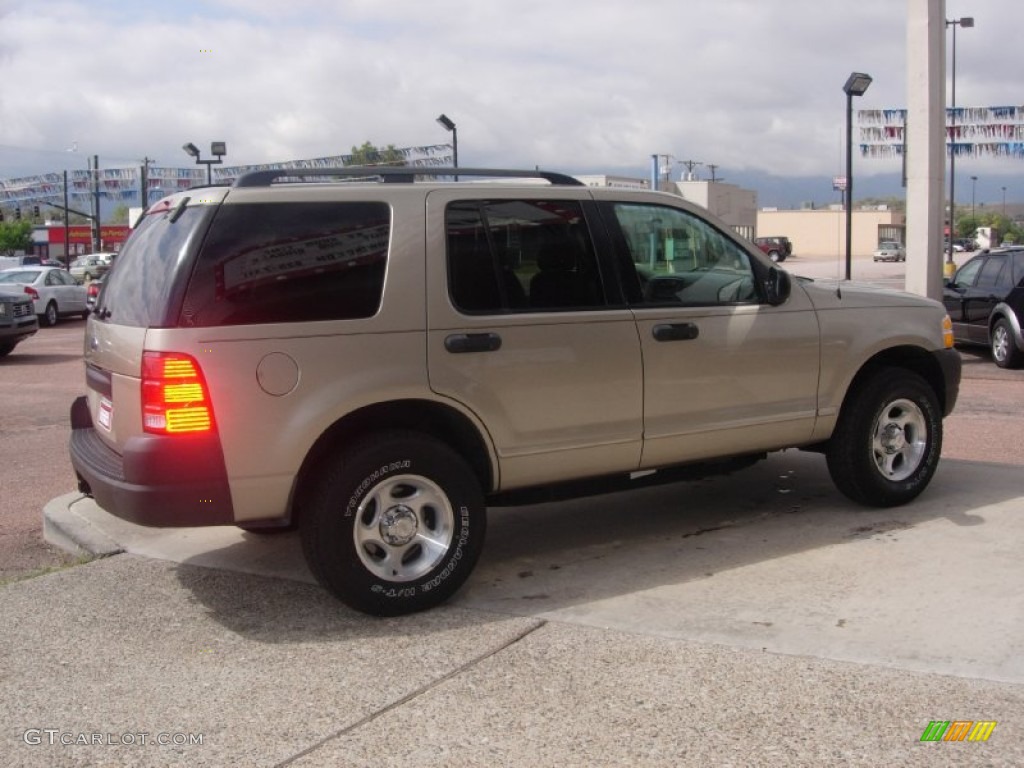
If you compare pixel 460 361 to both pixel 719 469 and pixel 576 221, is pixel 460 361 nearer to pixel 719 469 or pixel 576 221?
pixel 576 221

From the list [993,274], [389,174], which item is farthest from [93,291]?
[389,174]

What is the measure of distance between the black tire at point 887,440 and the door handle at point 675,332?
131 cm

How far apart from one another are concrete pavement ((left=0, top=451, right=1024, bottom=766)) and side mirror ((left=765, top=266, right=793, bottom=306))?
1316 mm

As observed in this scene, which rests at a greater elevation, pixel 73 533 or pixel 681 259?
pixel 681 259

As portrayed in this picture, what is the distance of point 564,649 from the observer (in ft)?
14.0

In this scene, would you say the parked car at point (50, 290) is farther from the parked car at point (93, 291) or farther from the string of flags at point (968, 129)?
the string of flags at point (968, 129)

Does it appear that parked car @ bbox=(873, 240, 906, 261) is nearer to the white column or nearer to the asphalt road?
the white column

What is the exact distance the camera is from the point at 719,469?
226 inches

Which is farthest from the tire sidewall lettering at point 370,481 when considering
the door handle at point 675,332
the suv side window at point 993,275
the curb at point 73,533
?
the suv side window at point 993,275

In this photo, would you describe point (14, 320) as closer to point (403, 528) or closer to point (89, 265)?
point (403, 528)

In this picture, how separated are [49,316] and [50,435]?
1707cm

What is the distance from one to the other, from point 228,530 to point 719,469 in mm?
2919

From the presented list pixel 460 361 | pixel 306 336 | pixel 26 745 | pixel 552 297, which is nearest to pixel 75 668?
pixel 26 745

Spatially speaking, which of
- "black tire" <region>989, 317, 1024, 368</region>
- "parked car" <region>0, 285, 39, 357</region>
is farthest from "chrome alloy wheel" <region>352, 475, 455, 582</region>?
"parked car" <region>0, 285, 39, 357</region>
